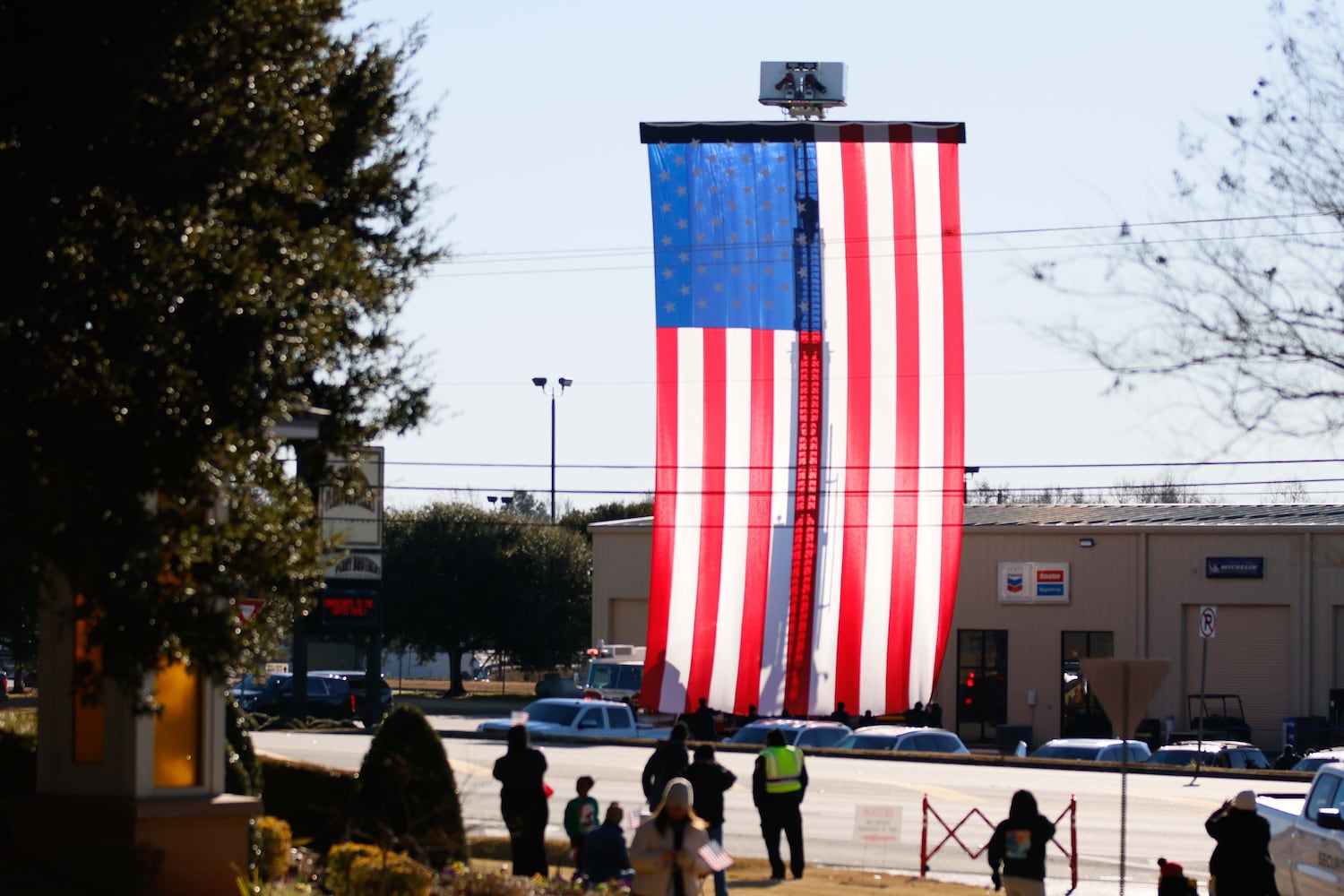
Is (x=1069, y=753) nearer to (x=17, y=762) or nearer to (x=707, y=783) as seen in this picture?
(x=707, y=783)

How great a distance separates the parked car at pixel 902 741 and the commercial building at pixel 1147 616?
13101 millimetres

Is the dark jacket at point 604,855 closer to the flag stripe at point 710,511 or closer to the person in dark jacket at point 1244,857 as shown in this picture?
the person in dark jacket at point 1244,857

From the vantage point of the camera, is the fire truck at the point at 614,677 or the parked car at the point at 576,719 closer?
the parked car at the point at 576,719

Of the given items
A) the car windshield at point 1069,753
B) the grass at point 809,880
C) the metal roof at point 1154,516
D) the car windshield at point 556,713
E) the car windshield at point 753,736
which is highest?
the metal roof at point 1154,516

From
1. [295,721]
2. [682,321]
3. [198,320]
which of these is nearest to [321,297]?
[198,320]

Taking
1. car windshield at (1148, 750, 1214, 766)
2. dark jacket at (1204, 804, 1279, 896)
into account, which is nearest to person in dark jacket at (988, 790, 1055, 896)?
dark jacket at (1204, 804, 1279, 896)

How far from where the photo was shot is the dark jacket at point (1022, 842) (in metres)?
12.9

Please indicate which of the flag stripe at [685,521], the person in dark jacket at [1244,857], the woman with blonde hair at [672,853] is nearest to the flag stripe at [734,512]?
the flag stripe at [685,521]

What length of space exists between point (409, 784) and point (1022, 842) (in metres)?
4.53

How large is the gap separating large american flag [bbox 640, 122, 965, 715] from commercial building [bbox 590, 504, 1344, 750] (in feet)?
36.6

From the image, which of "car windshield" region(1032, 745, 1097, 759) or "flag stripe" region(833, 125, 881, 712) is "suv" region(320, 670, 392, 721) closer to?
"flag stripe" region(833, 125, 881, 712)

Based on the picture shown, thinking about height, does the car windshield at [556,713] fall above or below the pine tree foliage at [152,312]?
below

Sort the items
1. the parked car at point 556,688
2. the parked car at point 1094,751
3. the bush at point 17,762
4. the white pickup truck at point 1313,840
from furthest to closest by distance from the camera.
A: the parked car at point 556,688, the parked car at point 1094,751, the white pickup truck at point 1313,840, the bush at point 17,762

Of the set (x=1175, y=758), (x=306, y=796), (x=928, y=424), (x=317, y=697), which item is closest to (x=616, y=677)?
(x=317, y=697)
